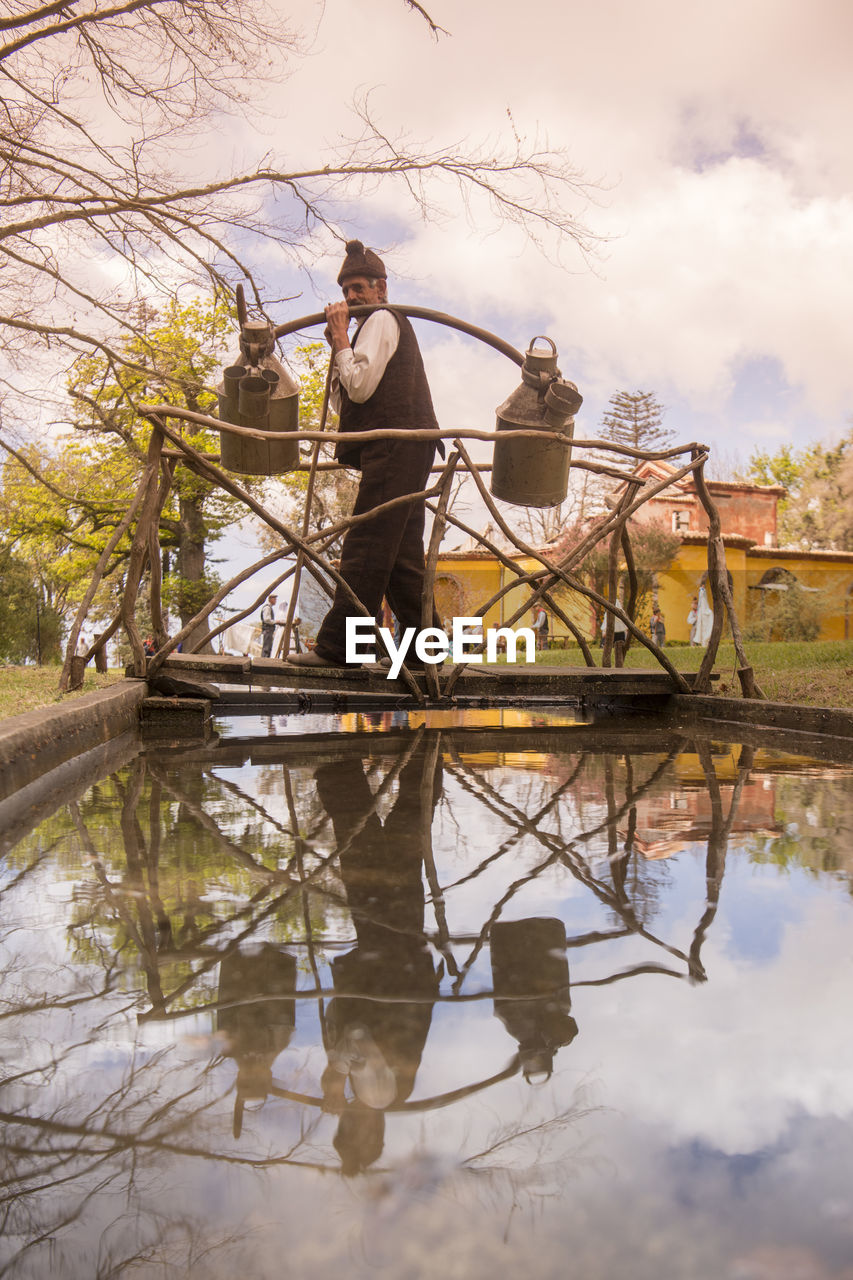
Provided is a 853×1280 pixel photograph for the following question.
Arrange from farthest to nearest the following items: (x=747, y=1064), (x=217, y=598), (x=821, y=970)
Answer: (x=217, y=598) → (x=821, y=970) → (x=747, y=1064)

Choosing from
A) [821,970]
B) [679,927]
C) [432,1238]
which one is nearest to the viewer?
[432,1238]

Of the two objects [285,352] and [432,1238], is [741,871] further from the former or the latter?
[285,352]

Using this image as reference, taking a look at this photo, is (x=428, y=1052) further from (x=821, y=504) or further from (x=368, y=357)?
(x=821, y=504)

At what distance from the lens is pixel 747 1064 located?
113 centimetres

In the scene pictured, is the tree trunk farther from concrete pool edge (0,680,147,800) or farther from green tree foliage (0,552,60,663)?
concrete pool edge (0,680,147,800)

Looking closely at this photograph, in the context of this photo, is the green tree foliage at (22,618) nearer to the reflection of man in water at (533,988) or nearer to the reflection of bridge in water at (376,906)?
the reflection of bridge in water at (376,906)

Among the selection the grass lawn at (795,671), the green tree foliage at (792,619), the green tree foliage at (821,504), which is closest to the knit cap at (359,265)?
the grass lawn at (795,671)

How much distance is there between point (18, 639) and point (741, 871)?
2703cm

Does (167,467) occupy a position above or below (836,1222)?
above

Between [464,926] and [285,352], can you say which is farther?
[285,352]

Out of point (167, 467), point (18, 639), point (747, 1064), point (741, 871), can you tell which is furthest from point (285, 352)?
point (18, 639)

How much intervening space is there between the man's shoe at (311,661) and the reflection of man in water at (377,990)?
2657 mm

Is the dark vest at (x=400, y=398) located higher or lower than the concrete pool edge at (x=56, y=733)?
higher

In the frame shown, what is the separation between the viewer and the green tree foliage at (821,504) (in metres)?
43.6
